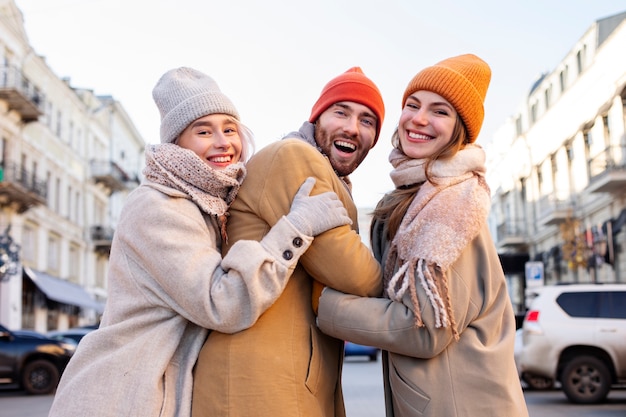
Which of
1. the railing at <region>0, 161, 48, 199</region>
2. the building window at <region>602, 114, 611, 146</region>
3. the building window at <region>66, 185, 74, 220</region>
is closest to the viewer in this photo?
the building window at <region>602, 114, 611, 146</region>

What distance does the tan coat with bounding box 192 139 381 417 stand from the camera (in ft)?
9.57

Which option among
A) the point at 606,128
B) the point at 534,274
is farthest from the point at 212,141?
the point at 606,128

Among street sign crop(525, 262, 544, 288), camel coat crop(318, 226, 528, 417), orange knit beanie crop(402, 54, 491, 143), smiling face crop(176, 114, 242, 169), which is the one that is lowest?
camel coat crop(318, 226, 528, 417)

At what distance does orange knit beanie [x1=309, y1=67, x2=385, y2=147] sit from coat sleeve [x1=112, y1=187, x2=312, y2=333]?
1.13 m

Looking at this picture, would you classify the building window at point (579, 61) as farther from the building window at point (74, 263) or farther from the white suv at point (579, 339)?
the building window at point (74, 263)

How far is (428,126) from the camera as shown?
337 cm

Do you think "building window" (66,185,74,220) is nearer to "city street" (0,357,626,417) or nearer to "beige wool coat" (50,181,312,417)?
"city street" (0,357,626,417)

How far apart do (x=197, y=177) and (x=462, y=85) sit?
108 cm

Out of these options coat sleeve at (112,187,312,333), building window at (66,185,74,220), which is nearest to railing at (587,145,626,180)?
building window at (66,185,74,220)

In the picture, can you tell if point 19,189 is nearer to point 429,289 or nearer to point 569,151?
point 569,151

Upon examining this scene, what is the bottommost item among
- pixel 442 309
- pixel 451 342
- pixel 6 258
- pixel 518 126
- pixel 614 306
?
pixel 451 342

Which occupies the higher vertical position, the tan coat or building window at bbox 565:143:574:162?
building window at bbox 565:143:574:162

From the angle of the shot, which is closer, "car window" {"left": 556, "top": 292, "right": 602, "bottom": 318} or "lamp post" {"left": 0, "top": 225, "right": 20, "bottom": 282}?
"car window" {"left": 556, "top": 292, "right": 602, "bottom": 318}

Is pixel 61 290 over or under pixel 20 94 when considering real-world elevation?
under
